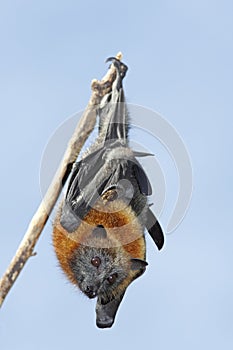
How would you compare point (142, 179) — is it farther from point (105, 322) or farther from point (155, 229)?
point (105, 322)

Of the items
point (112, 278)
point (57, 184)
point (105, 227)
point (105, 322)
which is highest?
point (105, 227)

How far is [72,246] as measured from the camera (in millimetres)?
9430

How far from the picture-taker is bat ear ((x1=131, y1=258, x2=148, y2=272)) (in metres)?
9.32

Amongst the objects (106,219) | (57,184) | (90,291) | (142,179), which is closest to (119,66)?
(142,179)

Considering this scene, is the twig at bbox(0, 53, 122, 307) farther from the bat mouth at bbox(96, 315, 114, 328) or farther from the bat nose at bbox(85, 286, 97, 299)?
the bat mouth at bbox(96, 315, 114, 328)

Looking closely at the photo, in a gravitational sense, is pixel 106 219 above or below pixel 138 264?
above

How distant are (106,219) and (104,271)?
0.86m

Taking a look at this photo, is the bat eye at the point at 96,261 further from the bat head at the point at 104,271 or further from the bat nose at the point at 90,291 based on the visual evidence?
the bat nose at the point at 90,291

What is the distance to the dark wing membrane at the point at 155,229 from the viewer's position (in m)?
9.34

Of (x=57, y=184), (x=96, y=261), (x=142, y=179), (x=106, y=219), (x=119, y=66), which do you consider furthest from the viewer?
(x=96, y=261)

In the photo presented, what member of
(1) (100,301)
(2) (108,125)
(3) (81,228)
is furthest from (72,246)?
(2) (108,125)

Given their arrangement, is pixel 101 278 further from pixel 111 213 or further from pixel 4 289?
pixel 4 289

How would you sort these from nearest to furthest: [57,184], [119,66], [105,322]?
[57,184]
[119,66]
[105,322]

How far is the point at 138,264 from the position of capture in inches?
370
